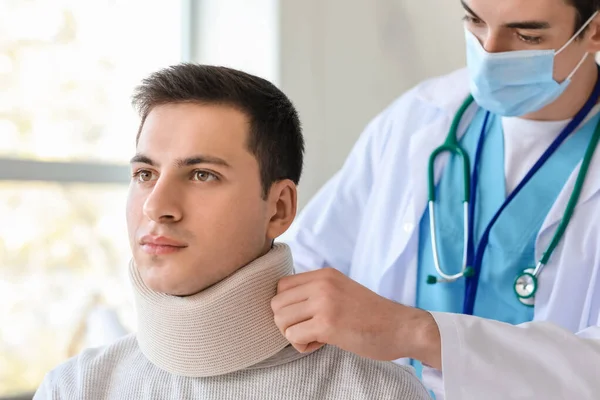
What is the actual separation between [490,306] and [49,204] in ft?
4.84

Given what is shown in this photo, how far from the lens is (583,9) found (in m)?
1.53

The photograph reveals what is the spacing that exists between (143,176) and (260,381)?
1.28 ft

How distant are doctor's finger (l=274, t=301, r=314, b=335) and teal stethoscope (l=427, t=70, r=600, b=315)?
576 mm

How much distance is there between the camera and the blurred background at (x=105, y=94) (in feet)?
7.39

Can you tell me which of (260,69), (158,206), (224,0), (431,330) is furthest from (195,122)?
(224,0)

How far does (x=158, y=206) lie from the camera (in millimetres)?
1063

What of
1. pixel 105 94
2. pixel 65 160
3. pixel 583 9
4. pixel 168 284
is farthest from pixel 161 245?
pixel 105 94

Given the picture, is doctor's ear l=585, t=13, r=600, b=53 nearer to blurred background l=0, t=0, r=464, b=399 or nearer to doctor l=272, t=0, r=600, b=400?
doctor l=272, t=0, r=600, b=400

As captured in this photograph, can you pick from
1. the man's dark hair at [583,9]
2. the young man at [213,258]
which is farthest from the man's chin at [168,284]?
the man's dark hair at [583,9]

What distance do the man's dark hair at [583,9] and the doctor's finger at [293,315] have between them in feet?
2.97

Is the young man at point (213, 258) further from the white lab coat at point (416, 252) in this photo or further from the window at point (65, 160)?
the window at point (65, 160)

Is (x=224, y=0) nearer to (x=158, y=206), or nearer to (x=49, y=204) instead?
(x=49, y=204)

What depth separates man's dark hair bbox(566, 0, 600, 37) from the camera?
1.51 meters

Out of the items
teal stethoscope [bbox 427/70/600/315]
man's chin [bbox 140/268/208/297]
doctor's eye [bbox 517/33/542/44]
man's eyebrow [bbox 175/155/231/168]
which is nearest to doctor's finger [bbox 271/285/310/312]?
man's chin [bbox 140/268/208/297]
